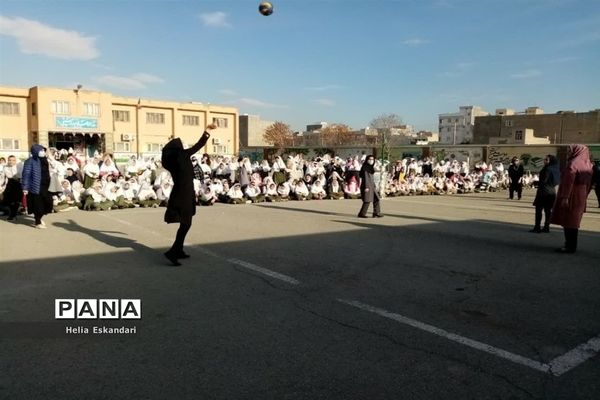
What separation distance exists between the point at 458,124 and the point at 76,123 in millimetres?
98738

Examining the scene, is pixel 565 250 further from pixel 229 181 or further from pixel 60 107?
pixel 60 107

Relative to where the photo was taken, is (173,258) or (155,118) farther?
(155,118)

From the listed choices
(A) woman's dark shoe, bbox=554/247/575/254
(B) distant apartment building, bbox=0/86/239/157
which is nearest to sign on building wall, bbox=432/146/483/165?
(B) distant apartment building, bbox=0/86/239/157

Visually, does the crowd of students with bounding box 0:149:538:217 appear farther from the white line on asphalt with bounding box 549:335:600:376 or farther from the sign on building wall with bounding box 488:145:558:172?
the white line on asphalt with bounding box 549:335:600:376

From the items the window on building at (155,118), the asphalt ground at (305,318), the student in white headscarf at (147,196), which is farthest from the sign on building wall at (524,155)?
the window on building at (155,118)

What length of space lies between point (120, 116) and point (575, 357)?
51324 millimetres

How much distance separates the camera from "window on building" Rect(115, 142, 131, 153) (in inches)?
1944

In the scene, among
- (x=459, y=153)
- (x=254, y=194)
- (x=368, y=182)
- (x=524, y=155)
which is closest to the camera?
(x=368, y=182)

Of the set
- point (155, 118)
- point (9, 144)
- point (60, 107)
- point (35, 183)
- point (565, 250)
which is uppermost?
point (60, 107)

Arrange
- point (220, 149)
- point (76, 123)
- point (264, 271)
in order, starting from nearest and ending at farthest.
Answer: point (264, 271) → point (76, 123) → point (220, 149)

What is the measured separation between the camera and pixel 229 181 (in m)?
17.8

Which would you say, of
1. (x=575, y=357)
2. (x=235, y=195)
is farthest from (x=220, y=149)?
(x=575, y=357)

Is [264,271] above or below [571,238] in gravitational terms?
below

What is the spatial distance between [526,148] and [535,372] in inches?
1258
